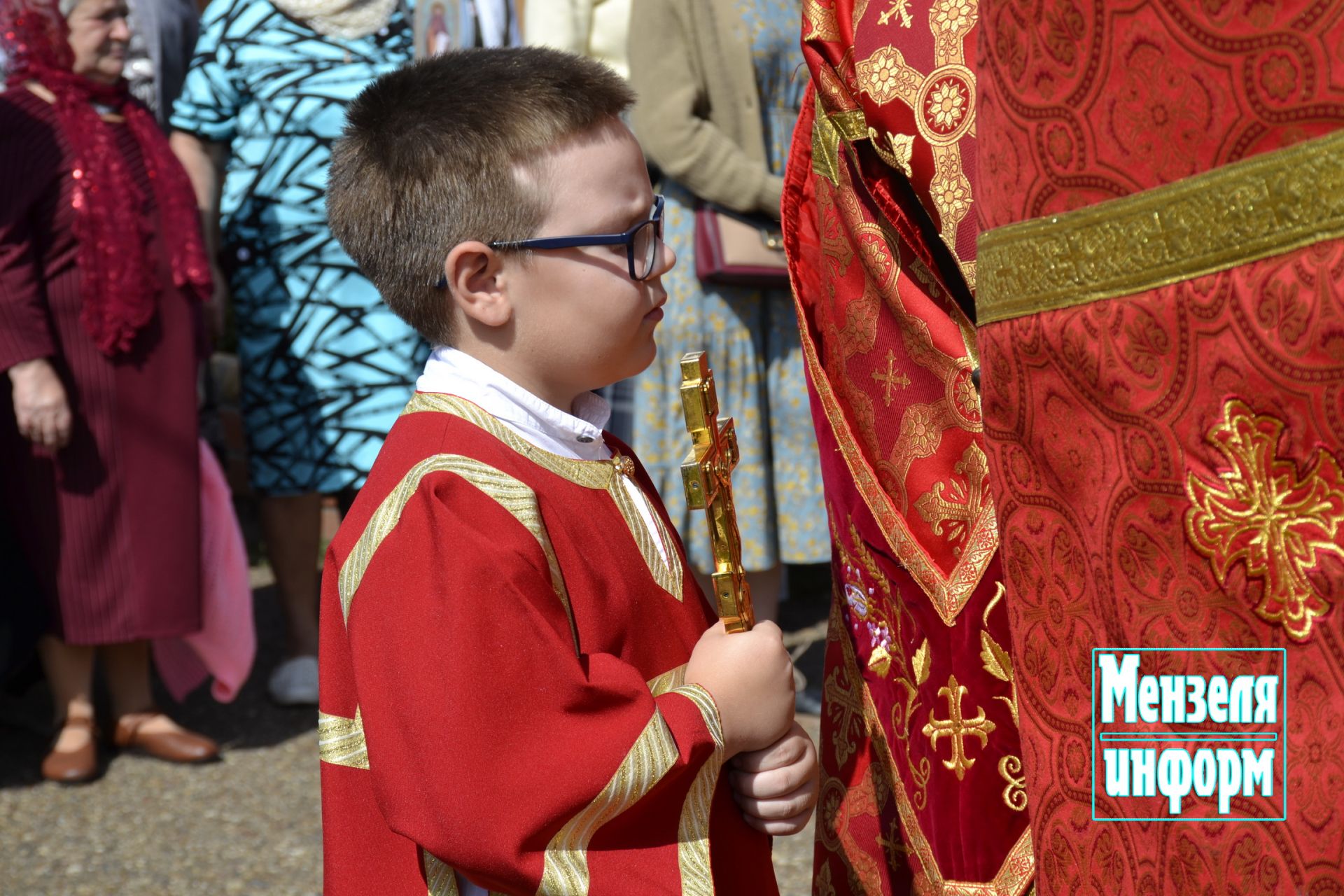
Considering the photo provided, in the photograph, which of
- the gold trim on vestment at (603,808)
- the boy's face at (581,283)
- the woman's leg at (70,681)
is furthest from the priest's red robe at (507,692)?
the woman's leg at (70,681)

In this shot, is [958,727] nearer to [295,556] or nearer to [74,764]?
[74,764]

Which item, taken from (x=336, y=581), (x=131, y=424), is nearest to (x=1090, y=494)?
(x=336, y=581)

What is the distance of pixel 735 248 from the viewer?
3904mm

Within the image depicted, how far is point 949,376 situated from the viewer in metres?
1.55

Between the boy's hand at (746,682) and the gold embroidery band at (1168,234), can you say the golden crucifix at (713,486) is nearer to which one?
the boy's hand at (746,682)

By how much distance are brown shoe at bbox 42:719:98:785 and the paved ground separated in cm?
3

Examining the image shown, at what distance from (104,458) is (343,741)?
2.70m

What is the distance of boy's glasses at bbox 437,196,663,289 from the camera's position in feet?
4.98

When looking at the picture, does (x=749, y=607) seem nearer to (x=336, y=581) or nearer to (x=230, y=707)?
(x=336, y=581)

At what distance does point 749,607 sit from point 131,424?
2851mm

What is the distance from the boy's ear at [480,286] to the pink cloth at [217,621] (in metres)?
2.88

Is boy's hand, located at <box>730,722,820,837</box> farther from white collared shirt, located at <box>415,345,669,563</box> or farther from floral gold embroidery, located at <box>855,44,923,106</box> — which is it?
floral gold embroidery, located at <box>855,44,923,106</box>

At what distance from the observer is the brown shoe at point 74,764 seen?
389 cm

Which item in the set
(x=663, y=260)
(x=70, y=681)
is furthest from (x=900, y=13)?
(x=70, y=681)
